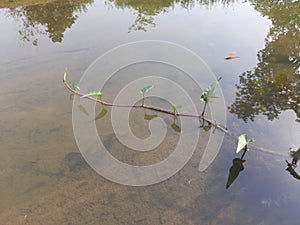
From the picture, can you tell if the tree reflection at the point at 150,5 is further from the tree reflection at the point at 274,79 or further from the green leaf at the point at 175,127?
the green leaf at the point at 175,127

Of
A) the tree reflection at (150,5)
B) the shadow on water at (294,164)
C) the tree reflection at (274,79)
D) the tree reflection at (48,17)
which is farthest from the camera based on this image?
the tree reflection at (150,5)

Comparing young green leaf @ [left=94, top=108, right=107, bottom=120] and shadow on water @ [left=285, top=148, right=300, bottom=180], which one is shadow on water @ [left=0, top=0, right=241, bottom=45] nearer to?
young green leaf @ [left=94, top=108, right=107, bottom=120]

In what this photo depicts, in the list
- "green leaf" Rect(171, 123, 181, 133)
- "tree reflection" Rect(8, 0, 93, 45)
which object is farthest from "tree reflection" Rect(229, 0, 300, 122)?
"tree reflection" Rect(8, 0, 93, 45)

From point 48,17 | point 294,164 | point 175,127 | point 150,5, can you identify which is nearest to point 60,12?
point 48,17

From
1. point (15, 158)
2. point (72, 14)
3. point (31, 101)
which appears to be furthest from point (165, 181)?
point (72, 14)

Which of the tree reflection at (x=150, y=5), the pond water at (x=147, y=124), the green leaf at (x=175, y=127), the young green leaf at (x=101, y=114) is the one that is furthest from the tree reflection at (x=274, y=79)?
the tree reflection at (x=150, y=5)

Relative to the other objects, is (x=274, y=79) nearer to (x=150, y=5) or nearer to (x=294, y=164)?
(x=294, y=164)

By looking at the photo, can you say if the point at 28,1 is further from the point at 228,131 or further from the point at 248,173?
the point at 248,173

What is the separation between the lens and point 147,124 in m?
2.72

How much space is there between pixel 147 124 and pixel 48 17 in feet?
13.7

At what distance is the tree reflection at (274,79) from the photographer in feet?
9.16

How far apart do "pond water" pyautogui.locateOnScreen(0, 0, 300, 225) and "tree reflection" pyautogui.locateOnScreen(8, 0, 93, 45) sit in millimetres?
49

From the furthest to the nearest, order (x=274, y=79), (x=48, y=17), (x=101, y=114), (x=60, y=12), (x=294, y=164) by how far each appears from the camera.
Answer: (x=60, y=12)
(x=48, y=17)
(x=274, y=79)
(x=101, y=114)
(x=294, y=164)

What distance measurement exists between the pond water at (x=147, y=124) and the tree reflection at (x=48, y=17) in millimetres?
49
